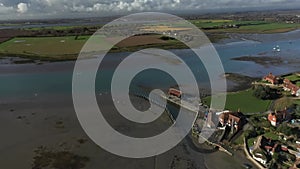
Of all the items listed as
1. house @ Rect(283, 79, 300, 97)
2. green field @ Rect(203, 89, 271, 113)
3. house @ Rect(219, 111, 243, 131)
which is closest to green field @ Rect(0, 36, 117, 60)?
green field @ Rect(203, 89, 271, 113)

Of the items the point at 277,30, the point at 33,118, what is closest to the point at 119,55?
the point at 33,118

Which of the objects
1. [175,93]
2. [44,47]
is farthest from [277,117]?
[44,47]

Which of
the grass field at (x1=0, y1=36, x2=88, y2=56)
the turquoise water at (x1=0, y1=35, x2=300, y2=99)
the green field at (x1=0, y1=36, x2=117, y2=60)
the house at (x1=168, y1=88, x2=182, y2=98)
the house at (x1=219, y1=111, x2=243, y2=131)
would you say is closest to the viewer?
the house at (x1=219, y1=111, x2=243, y2=131)

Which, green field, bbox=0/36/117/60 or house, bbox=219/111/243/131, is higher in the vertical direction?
green field, bbox=0/36/117/60

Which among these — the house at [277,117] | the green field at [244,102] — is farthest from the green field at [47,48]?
the house at [277,117]

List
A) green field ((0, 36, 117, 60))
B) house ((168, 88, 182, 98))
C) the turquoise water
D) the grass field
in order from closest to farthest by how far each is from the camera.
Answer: house ((168, 88, 182, 98)), the turquoise water, green field ((0, 36, 117, 60)), the grass field

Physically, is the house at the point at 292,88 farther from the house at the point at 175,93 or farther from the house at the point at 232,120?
the house at the point at 175,93

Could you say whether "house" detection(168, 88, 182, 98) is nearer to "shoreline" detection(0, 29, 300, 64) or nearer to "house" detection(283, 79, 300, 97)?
"house" detection(283, 79, 300, 97)
